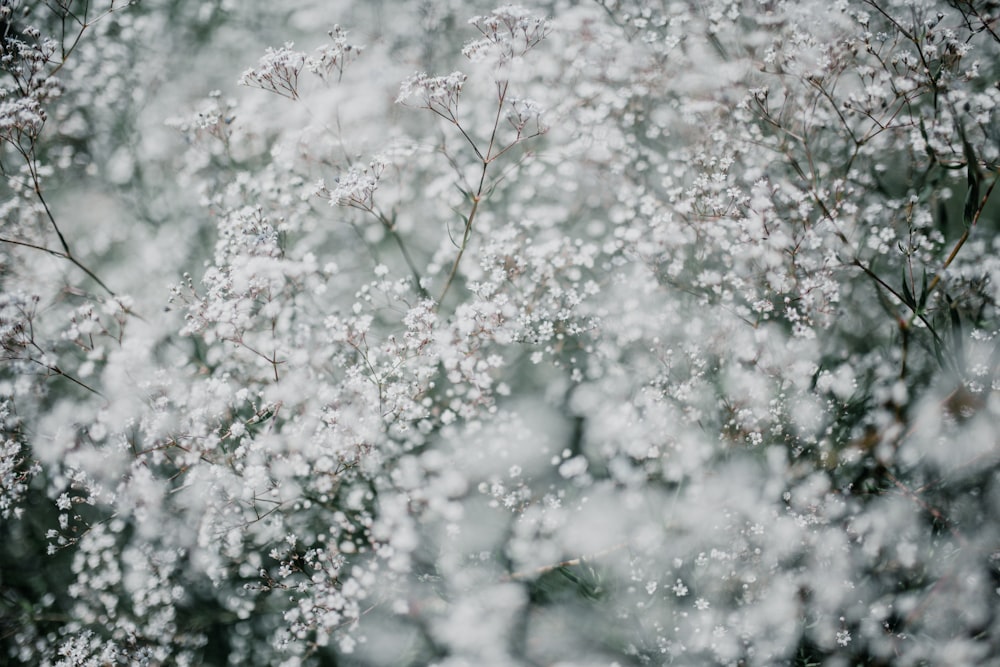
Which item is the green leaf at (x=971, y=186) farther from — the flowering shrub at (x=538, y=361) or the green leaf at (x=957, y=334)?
the green leaf at (x=957, y=334)

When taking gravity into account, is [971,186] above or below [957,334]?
above

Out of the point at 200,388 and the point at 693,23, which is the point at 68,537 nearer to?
the point at 200,388

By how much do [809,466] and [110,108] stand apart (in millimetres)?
5228

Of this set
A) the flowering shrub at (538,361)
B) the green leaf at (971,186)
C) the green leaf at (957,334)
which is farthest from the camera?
the flowering shrub at (538,361)

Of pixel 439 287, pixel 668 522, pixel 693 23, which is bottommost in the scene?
pixel 668 522

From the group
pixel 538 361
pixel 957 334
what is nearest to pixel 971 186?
pixel 957 334

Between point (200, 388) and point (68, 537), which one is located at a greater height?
point (200, 388)

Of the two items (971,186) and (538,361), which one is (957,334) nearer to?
(971,186)

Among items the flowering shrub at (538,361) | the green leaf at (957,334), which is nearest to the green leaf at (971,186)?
the flowering shrub at (538,361)

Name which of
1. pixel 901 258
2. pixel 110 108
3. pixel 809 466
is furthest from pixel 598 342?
pixel 110 108

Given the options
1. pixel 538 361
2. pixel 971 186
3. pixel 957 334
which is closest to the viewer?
pixel 971 186

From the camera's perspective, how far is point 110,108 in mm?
4191

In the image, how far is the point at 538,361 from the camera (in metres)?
3.42

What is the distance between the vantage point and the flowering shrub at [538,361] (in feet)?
9.53
